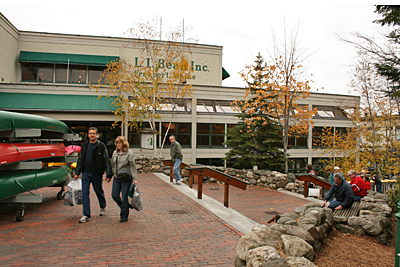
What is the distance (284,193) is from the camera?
12719 millimetres

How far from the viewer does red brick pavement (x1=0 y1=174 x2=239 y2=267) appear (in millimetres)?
4367

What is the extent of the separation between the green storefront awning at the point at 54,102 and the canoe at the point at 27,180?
1324 centimetres

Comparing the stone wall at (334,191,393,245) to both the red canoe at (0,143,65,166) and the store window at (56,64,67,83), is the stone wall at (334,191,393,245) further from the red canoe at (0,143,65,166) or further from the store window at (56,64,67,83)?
the store window at (56,64,67,83)

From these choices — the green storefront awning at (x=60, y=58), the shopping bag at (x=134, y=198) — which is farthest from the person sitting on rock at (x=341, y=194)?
the green storefront awning at (x=60, y=58)

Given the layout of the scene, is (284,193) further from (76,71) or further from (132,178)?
(76,71)

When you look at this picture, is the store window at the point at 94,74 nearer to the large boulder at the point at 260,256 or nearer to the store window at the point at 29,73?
the store window at the point at 29,73

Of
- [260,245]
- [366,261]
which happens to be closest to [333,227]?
[366,261]

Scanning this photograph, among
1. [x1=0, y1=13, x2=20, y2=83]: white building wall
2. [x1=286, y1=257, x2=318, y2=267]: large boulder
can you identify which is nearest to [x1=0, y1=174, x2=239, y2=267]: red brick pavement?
[x1=286, y1=257, x2=318, y2=267]: large boulder

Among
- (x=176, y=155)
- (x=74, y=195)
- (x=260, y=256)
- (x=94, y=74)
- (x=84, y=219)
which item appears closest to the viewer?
(x=260, y=256)

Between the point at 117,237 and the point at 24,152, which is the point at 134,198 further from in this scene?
the point at 24,152

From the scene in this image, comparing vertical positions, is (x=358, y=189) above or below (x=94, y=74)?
below

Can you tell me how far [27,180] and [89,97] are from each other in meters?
16.1

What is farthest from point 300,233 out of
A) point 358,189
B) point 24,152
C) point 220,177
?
point 24,152

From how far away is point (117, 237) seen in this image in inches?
211
